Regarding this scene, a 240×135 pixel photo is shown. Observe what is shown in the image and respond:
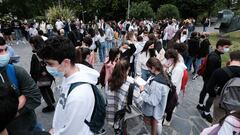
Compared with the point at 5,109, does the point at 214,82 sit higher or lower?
lower

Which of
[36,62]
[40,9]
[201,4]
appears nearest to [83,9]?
[40,9]

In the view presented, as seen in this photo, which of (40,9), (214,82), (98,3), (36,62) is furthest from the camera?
(98,3)

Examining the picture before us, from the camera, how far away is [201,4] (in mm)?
41562

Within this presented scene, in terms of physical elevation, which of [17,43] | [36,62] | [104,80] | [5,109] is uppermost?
[5,109]

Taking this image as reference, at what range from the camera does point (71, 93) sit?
2.25 metres

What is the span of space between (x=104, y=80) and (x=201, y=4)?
39.6m

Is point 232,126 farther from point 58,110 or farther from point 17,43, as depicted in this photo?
point 17,43

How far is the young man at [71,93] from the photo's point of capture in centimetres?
223

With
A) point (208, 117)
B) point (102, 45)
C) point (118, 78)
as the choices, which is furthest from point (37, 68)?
point (102, 45)

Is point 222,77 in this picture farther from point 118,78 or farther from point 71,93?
point 71,93

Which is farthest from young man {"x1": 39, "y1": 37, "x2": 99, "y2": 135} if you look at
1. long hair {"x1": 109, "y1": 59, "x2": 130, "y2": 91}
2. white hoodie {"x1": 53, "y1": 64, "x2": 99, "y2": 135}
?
long hair {"x1": 109, "y1": 59, "x2": 130, "y2": 91}

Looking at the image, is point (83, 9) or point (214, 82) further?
point (83, 9)

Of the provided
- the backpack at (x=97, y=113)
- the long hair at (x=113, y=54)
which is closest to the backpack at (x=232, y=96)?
the backpack at (x=97, y=113)

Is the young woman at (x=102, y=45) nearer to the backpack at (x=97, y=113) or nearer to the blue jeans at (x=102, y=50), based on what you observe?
the blue jeans at (x=102, y=50)
